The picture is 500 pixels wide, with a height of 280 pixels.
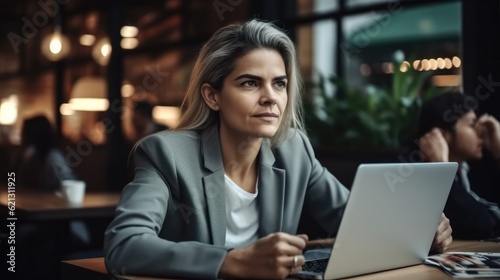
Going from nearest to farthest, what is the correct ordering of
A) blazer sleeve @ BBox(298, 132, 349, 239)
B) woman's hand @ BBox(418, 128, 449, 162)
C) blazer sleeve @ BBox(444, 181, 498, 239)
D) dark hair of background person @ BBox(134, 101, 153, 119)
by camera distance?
blazer sleeve @ BBox(298, 132, 349, 239) → blazer sleeve @ BBox(444, 181, 498, 239) → woman's hand @ BBox(418, 128, 449, 162) → dark hair of background person @ BBox(134, 101, 153, 119)

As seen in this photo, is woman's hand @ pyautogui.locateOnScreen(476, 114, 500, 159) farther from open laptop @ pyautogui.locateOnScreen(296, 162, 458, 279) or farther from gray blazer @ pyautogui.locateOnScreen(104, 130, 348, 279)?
open laptop @ pyautogui.locateOnScreen(296, 162, 458, 279)

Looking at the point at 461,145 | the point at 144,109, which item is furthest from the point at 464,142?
the point at 144,109

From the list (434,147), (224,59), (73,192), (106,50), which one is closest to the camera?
(224,59)

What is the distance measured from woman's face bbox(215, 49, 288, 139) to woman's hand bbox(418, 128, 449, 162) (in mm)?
926

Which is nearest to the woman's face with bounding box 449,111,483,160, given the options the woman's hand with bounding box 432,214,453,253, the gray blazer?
the gray blazer

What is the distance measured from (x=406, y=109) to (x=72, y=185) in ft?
7.05

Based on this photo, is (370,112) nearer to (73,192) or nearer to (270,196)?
(73,192)

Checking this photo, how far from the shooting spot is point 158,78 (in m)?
7.38

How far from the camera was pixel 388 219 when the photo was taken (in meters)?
1.72

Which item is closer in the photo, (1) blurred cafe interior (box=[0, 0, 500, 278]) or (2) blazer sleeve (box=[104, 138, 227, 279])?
(2) blazer sleeve (box=[104, 138, 227, 279])

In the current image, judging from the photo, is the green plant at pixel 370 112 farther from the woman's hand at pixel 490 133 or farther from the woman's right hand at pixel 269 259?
the woman's right hand at pixel 269 259

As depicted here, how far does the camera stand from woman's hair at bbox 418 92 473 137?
3.04 meters

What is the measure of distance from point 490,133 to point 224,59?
1.51 metres

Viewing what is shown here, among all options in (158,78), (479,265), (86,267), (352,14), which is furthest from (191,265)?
(158,78)
